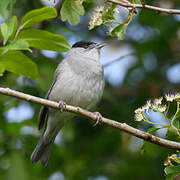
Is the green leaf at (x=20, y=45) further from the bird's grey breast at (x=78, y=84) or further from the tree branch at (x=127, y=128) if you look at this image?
the bird's grey breast at (x=78, y=84)

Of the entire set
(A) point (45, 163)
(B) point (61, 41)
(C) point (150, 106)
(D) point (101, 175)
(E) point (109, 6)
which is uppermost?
(E) point (109, 6)

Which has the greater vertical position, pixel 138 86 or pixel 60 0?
pixel 60 0

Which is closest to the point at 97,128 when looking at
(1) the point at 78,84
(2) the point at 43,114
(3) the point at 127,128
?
(2) the point at 43,114

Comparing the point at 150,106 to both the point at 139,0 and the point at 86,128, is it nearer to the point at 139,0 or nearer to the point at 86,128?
the point at 139,0

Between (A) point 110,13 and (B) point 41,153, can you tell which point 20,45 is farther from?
(B) point 41,153

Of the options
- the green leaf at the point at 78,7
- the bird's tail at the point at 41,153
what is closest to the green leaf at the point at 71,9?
the green leaf at the point at 78,7

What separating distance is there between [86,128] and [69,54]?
5.17ft

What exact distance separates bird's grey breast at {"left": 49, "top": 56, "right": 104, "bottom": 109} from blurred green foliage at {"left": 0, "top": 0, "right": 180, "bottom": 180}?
0.33 metres

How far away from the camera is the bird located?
4699mm

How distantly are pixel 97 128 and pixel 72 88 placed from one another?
1948 mm

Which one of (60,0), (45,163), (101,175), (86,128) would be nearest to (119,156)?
(101,175)

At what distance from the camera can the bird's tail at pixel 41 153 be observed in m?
4.99

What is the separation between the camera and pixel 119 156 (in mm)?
5848

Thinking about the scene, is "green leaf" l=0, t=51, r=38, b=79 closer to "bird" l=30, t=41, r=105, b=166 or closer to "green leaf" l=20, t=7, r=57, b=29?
"green leaf" l=20, t=7, r=57, b=29
